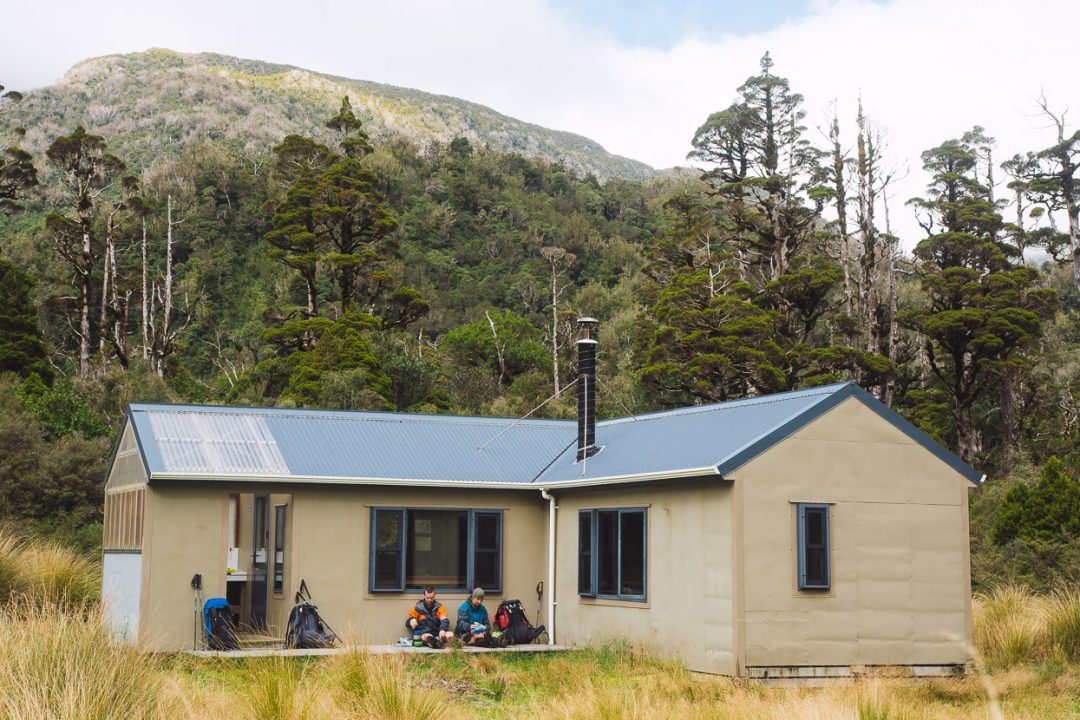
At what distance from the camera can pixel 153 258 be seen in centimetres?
5438

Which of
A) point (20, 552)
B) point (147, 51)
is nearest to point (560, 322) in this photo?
point (20, 552)

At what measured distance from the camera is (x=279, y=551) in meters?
17.7

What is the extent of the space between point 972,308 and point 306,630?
25150 millimetres

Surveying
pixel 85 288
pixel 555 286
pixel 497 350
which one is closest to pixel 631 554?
pixel 85 288

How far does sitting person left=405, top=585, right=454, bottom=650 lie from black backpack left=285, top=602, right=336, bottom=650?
115 cm

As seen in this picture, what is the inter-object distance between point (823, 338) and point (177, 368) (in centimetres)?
2290

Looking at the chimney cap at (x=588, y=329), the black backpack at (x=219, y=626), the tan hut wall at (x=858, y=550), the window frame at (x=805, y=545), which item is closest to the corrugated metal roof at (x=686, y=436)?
the tan hut wall at (x=858, y=550)

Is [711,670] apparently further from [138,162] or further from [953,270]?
[138,162]

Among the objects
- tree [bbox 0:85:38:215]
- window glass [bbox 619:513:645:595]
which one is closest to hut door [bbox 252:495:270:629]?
window glass [bbox 619:513:645:595]

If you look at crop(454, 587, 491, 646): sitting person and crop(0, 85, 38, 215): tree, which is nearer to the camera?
crop(454, 587, 491, 646): sitting person

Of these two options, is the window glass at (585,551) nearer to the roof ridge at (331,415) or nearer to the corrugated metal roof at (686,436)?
the corrugated metal roof at (686,436)

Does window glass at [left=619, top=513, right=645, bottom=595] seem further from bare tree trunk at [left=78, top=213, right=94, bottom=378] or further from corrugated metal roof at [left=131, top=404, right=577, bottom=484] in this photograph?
bare tree trunk at [left=78, top=213, right=94, bottom=378]

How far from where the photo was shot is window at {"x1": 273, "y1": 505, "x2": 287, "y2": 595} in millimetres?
17453

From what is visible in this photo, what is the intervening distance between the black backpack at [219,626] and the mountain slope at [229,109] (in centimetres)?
7076
